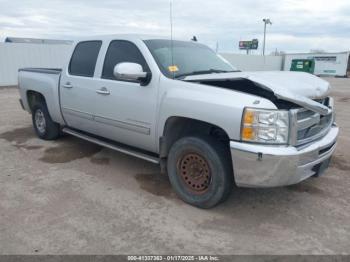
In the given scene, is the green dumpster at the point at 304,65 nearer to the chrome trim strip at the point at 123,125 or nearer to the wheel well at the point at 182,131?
the chrome trim strip at the point at 123,125

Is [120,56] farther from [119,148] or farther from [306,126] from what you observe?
[306,126]

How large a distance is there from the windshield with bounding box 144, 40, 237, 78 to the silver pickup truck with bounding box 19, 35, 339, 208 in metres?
0.02

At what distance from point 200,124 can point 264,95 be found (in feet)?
2.53

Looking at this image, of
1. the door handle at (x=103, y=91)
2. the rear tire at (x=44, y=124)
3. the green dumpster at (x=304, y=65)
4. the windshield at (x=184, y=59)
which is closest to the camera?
the windshield at (x=184, y=59)

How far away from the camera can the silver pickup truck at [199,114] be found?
2975 mm

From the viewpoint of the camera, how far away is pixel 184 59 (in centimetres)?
414

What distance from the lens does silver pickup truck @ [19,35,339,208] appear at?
2.97 metres

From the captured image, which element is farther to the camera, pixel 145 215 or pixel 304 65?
pixel 304 65

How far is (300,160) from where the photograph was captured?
3012mm

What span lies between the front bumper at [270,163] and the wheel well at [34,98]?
4.36 m

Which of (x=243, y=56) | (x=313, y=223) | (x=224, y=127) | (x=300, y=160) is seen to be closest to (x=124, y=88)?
(x=224, y=127)

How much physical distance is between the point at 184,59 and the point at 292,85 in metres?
1.44

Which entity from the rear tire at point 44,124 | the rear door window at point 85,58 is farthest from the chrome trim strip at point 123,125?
the rear tire at point 44,124

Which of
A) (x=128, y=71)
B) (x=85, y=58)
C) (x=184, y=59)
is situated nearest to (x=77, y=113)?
(x=85, y=58)
